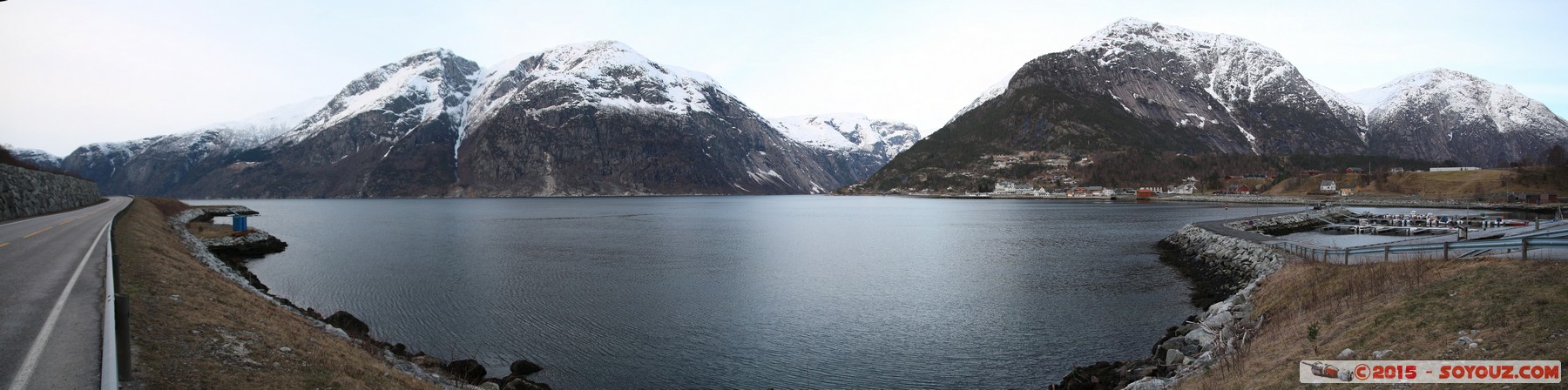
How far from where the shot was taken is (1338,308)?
17.0m

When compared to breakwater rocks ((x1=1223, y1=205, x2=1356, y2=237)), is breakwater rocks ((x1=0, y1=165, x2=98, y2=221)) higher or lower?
higher

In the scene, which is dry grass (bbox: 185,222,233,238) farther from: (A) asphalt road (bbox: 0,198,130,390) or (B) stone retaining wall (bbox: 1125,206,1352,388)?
(B) stone retaining wall (bbox: 1125,206,1352,388)

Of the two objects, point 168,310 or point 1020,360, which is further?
point 1020,360

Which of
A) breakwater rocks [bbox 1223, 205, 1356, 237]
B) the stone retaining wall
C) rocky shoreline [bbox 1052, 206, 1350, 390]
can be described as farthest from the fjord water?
breakwater rocks [bbox 1223, 205, 1356, 237]

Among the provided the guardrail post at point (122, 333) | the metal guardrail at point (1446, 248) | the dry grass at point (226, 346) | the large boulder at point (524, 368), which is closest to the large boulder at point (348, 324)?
the dry grass at point (226, 346)

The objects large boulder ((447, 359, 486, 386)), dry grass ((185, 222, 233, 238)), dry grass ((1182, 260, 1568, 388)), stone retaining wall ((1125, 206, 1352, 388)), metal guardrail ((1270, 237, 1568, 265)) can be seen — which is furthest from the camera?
dry grass ((185, 222, 233, 238))

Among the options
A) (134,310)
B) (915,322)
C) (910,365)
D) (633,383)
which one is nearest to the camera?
(134,310)

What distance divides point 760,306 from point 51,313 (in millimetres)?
23055

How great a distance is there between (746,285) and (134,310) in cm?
2694

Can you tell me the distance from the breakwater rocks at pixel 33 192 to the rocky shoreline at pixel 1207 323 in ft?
206

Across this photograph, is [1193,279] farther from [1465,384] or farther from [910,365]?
[1465,384]

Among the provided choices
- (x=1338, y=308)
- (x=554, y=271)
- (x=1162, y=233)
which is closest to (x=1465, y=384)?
(x=1338, y=308)

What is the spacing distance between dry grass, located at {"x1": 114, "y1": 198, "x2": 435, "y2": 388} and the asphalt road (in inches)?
24.8

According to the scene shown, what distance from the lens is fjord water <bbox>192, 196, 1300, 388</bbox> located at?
2198 cm
